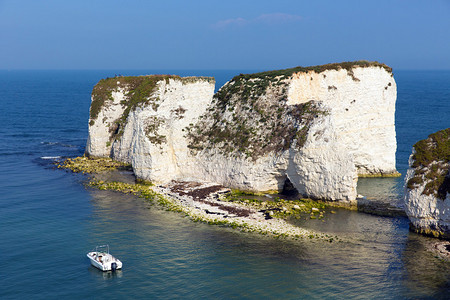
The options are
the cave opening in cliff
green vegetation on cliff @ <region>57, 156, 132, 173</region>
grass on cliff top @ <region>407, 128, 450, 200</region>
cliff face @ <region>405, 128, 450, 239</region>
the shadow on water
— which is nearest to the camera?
the shadow on water

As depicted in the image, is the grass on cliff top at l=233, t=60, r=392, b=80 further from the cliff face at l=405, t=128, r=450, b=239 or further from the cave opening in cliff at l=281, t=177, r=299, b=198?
the cliff face at l=405, t=128, r=450, b=239

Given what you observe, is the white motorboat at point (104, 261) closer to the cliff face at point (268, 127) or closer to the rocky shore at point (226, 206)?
the rocky shore at point (226, 206)

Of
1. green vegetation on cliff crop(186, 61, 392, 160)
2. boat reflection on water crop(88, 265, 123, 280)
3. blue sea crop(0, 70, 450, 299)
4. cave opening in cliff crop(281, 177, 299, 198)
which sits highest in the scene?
green vegetation on cliff crop(186, 61, 392, 160)

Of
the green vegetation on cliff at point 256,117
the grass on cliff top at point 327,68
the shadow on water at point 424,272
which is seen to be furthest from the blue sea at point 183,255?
the grass on cliff top at point 327,68

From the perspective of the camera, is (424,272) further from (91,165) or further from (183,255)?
(91,165)

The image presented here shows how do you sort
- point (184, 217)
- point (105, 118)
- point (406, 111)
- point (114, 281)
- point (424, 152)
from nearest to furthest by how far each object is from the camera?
point (114, 281), point (424, 152), point (184, 217), point (105, 118), point (406, 111)

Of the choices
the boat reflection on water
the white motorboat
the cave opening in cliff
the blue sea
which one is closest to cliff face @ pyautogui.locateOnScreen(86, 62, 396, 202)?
the cave opening in cliff

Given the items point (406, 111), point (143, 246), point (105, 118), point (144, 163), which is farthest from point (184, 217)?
point (406, 111)

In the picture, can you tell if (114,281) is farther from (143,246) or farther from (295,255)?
(295,255)
